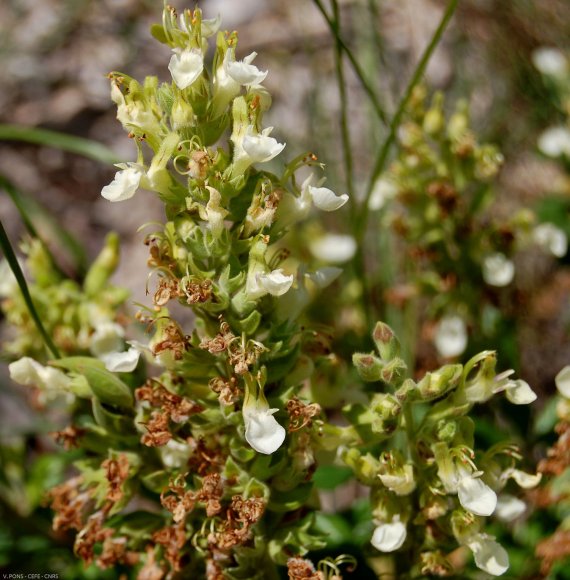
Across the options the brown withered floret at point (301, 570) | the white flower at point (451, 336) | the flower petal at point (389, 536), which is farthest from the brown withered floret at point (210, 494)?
the white flower at point (451, 336)

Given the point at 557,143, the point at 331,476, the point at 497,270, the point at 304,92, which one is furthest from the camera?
the point at 304,92

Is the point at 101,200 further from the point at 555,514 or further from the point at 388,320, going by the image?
the point at 555,514

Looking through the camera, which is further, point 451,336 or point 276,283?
point 451,336

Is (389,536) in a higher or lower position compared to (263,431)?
lower

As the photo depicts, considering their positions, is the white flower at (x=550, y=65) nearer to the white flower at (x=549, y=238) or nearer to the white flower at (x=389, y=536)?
the white flower at (x=549, y=238)

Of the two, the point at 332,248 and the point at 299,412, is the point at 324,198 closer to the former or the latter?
the point at 299,412

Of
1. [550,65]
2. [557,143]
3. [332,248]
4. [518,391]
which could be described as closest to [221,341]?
[518,391]
